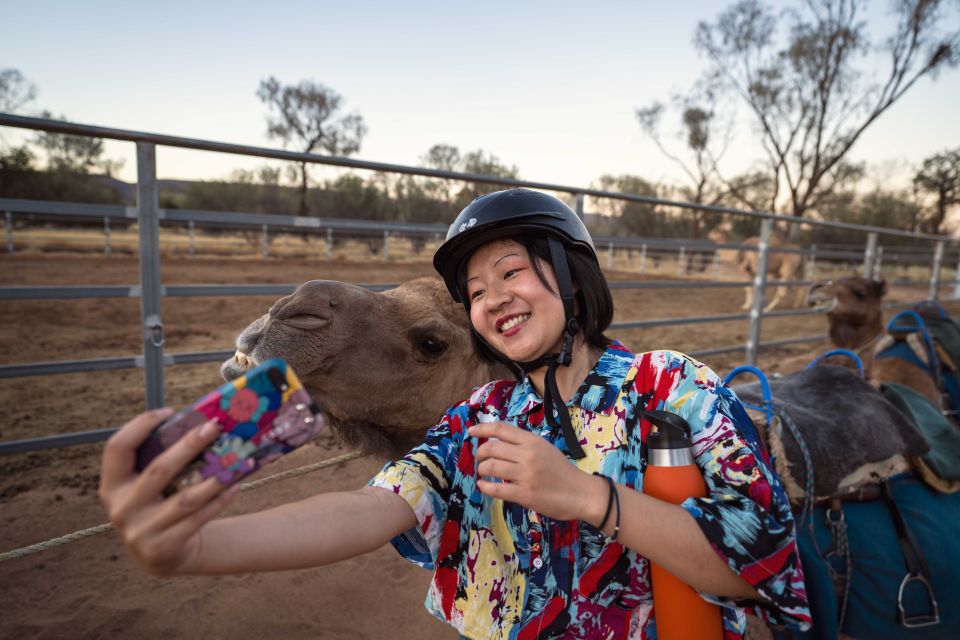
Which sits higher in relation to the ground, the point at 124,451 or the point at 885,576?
the point at 124,451

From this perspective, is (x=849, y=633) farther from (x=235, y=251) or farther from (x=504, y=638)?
(x=235, y=251)

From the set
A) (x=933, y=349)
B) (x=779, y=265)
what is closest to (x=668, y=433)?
(x=933, y=349)

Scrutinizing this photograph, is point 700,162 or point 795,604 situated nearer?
point 795,604

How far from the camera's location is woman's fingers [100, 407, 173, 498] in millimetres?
710

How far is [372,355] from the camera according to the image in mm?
1999

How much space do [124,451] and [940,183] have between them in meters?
42.8

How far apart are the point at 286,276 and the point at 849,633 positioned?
15.4m

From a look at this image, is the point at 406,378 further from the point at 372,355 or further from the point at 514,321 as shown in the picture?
the point at 514,321

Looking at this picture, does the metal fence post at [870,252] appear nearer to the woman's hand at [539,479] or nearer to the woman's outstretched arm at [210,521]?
the woman's hand at [539,479]

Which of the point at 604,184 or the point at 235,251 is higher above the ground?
the point at 604,184

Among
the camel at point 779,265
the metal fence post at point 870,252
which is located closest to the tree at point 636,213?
the camel at point 779,265

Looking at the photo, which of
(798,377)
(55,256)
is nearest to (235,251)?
(55,256)

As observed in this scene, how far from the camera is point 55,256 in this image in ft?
54.3

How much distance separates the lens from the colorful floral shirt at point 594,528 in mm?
996
